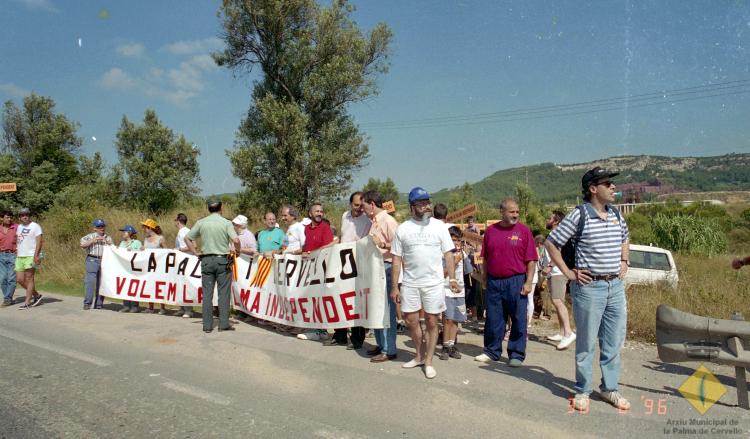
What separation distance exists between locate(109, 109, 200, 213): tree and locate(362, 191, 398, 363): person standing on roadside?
26.6 metres

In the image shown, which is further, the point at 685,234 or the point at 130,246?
the point at 685,234

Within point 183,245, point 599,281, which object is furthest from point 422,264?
point 183,245

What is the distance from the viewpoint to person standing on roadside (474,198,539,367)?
6078mm

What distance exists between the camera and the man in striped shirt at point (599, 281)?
4.66 meters

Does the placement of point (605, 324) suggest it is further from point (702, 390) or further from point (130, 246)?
point (130, 246)

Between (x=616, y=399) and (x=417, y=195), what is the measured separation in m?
2.77

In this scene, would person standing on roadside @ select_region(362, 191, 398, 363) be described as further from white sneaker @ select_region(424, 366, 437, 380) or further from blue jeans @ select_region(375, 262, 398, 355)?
white sneaker @ select_region(424, 366, 437, 380)

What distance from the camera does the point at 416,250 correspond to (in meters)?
5.66

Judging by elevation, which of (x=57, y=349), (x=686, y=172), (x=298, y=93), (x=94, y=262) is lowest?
(x=57, y=349)

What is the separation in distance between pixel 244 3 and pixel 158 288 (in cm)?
1587

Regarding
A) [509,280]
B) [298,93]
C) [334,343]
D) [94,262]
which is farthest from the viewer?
[298,93]

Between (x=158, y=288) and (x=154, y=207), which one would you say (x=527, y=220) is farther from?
(x=158, y=288)

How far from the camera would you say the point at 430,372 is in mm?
5555

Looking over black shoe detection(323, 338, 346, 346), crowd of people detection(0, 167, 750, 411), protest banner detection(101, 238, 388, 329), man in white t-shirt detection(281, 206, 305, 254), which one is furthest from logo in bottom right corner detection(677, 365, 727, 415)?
man in white t-shirt detection(281, 206, 305, 254)
